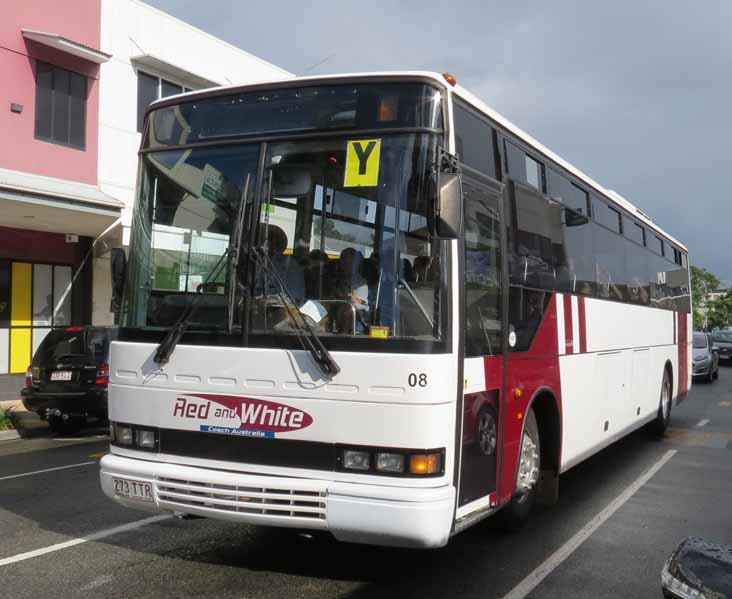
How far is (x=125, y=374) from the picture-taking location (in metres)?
5.11

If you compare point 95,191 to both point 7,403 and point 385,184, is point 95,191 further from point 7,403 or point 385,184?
point 385,184

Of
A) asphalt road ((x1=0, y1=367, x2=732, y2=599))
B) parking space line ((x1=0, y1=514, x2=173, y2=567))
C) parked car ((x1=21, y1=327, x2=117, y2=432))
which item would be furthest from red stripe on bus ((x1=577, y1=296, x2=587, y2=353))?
parked car ((x1=21, y1=327, x2=117, y2=432))

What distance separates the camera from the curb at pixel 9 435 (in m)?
12.2

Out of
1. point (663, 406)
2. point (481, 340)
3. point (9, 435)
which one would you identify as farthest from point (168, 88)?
point (481, 340)

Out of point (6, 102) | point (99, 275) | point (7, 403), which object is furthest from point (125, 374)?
point (99, 275)

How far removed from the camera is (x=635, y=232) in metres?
10.5

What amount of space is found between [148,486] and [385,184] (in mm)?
2368

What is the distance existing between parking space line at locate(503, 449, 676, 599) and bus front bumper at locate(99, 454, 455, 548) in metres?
0.96

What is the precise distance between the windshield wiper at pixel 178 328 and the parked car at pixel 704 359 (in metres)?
22.9

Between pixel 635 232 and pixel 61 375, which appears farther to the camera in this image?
pixel 61 375

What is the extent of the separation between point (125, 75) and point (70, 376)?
9143mm

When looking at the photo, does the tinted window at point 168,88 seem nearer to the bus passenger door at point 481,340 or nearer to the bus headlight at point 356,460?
the bus passenger door at point 481,340

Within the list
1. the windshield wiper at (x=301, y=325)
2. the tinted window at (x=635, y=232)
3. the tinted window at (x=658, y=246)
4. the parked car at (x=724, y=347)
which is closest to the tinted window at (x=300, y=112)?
the windshield wiper at (x=301, y=325)

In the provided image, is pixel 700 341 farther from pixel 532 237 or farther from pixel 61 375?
pixel 532 237
